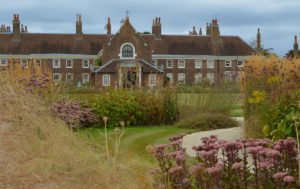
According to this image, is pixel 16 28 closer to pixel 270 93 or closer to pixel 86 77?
pixel 86 77

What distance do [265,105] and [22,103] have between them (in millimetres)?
5410

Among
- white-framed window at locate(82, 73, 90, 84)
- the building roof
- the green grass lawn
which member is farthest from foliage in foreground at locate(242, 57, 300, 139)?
white-framed window at locate(82, 73, 90, 84)

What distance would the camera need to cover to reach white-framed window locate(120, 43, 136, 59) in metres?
61.5

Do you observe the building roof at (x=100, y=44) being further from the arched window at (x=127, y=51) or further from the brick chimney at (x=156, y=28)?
the arched window at (x=127, y=51)

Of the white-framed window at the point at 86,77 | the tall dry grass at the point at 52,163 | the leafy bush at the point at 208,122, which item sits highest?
the white-framed window at the point at 86,77

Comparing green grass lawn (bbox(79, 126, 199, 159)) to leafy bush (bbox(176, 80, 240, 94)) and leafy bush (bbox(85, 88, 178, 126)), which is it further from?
leafy bush (bbox(176, 80, 240, 94))


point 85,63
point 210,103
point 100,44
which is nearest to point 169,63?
point 100,44

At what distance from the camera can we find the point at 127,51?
6175 centimetres

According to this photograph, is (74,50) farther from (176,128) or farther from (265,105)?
(265,105)

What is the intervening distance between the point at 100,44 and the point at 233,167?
63350 mm

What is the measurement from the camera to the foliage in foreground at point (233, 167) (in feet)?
17.0

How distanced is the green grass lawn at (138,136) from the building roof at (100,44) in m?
49.4

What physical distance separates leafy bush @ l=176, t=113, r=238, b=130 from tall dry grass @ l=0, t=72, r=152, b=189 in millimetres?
8512

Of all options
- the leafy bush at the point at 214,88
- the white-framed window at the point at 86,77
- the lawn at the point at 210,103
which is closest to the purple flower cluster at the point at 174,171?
A: the lawn at the point at 210,103
